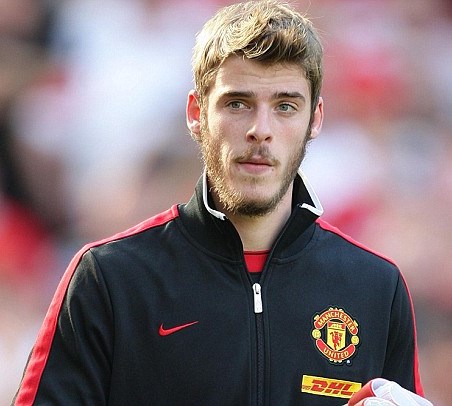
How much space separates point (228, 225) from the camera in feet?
8.92

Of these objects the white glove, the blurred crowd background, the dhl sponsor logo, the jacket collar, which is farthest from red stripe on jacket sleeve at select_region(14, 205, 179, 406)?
the blurred crowd background

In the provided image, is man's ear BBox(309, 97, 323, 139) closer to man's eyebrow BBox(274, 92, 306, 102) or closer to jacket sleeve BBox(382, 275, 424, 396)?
man's eyebrow BBox(274, 92, 306, 102)

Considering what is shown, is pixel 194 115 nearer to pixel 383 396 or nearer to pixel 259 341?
pixel 259 341

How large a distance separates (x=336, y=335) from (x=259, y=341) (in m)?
0.22

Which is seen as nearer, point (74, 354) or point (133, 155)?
point (74, 354)

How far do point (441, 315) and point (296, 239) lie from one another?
2.40 m

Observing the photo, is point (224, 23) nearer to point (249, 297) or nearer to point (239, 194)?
point (239, 194)

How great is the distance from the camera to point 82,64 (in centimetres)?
492

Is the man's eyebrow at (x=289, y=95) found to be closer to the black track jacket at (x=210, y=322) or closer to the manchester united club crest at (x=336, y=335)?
the black track jacket at (x=210, y=322)

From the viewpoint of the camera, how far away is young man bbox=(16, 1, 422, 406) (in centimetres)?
260

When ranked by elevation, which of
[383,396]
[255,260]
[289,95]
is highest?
[289,95]

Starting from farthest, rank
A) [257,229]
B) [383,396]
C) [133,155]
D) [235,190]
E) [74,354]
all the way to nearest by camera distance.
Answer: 1. [133,155]
2. [257,229]
3. [235,190]
4. [74,354]
5. [383,396]

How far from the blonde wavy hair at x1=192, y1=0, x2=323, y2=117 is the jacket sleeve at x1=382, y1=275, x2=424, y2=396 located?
578 millimetres

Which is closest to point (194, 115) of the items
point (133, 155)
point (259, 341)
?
point (259, 341)
